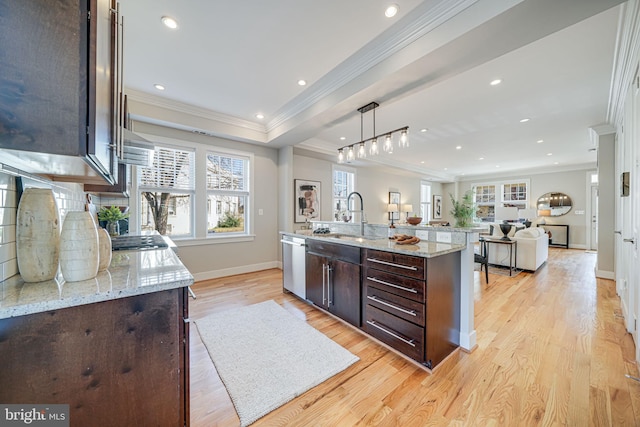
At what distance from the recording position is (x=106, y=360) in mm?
874

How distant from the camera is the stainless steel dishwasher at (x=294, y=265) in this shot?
10.1 ft

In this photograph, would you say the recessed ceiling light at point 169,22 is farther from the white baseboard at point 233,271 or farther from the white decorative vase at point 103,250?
the white baseboard at point 233,271

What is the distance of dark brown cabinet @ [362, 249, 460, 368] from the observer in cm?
178

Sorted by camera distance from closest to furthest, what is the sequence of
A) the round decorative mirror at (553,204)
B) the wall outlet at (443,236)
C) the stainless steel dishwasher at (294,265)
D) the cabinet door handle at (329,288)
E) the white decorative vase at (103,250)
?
the white decorative vase at (103,250) → the wall outlet at (443,236) → the cabinet door handle at (329,288) → the stainless steel dishwasher at (294,265) → the round decorative mirror at (553,204)

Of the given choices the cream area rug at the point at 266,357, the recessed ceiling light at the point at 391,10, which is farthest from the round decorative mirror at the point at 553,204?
the cream area rug at the point at 266,357

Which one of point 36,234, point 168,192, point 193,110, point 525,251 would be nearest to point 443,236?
point 36,234

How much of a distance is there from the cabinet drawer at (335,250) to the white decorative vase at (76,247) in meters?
1.86

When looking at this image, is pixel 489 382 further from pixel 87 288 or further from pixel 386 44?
pixel 386 44

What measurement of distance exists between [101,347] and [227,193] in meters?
3.79

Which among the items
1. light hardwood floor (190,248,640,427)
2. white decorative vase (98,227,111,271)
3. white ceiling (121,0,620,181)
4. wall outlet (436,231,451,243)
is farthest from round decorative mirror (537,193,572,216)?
white decorative vase (98,227,111,271)

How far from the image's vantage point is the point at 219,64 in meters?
2.62

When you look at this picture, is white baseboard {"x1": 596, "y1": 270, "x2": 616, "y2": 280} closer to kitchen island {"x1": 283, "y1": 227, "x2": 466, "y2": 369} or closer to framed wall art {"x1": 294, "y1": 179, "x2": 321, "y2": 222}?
kitchen island {"x1": 283, "y1": 227, "x2": 466, "y2": 369}

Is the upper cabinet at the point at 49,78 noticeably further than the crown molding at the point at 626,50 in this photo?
No

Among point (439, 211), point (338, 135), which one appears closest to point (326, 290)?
point (338, 135)
